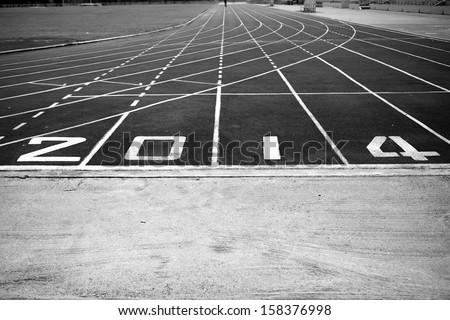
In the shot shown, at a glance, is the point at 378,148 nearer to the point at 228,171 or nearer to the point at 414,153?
the point at 414,153

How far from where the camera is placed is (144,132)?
8289mm

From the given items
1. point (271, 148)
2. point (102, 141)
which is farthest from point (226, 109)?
point (102, 141)

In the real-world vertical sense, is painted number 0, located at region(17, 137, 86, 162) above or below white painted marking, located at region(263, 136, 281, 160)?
below

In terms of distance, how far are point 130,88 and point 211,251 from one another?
927 centimetres

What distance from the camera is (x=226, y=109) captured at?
9.86 meters

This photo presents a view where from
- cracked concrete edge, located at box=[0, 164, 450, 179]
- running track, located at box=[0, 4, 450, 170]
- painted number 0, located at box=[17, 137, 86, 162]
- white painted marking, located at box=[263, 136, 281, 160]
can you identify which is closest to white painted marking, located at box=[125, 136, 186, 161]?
running track, located at box=[0, 4, 450, 170]

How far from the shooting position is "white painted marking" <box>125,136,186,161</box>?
22.9 feet

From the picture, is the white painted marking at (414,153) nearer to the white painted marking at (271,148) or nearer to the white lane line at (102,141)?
the white painted marking at (271,148)

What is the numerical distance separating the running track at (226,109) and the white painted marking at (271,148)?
21 mm

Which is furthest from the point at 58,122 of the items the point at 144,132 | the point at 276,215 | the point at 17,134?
the point at 276,215

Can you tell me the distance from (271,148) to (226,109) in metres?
2.88

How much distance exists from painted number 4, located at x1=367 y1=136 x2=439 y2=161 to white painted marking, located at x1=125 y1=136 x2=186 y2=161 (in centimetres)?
365

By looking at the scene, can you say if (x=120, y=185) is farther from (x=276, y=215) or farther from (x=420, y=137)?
(x=420, y=137)

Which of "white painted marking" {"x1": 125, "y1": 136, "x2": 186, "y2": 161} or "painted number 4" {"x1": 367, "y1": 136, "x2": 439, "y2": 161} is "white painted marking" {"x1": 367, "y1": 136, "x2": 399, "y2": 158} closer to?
"painted number 4" {"x1": 367, "y1": 136, "x2": 439, "y2": 161}
